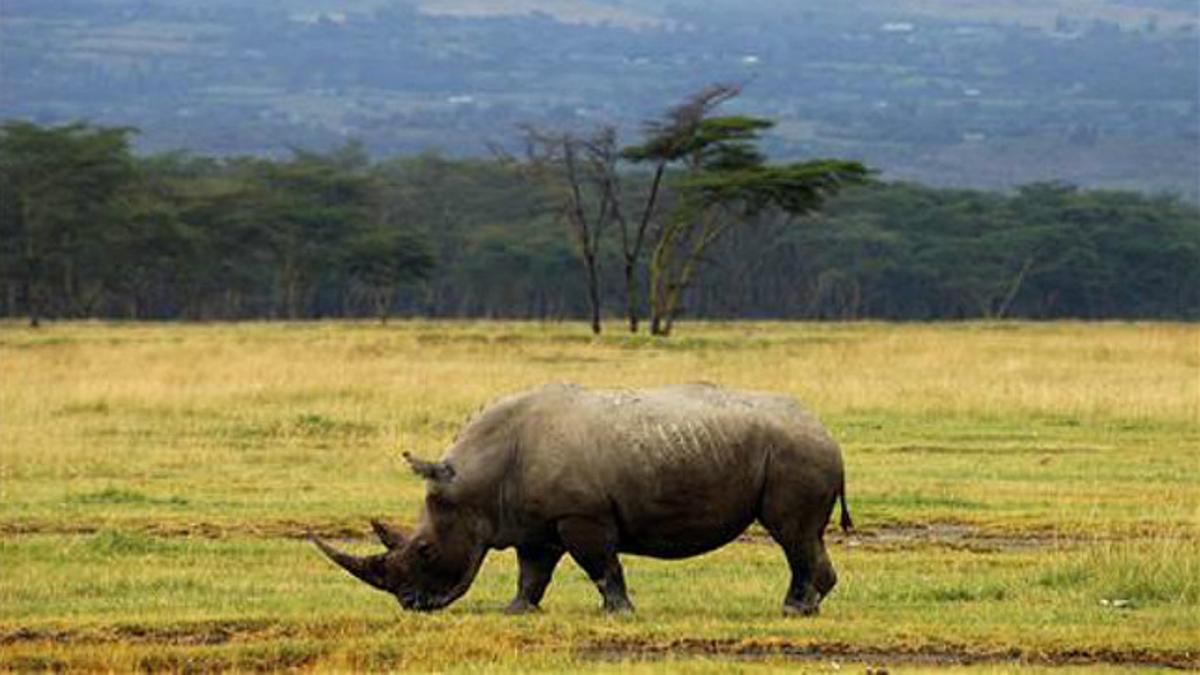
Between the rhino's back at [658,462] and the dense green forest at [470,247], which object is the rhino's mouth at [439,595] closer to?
the rhino's back at [658,462]

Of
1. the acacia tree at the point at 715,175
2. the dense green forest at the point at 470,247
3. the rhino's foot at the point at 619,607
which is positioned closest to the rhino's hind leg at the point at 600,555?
the rhino's foot at the point at 619,607

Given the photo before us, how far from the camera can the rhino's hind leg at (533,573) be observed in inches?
580

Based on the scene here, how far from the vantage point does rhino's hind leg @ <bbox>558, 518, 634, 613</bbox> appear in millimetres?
14422

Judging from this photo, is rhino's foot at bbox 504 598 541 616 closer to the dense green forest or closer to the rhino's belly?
the rhino's belly

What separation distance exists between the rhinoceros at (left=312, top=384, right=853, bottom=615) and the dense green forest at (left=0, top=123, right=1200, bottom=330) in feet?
212

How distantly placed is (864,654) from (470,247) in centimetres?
9367

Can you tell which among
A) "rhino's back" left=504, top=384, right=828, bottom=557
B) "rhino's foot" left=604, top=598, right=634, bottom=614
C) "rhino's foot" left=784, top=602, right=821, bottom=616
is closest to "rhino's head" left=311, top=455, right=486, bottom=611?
"rhino's back" left=504, top=384, right=828, bottom=557

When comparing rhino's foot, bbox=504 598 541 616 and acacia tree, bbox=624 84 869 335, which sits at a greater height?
rhino's foot, bbox=504 598 541 616

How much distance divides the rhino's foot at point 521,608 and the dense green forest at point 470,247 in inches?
2543

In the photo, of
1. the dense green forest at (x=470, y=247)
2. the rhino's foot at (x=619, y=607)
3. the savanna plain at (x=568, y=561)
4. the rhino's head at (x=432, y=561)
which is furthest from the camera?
the dense green forest at (x=470, y=247)

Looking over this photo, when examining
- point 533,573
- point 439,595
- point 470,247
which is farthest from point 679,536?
point 470,247

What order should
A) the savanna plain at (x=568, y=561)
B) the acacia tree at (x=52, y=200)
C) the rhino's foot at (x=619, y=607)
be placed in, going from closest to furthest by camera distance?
the savanna plain at (x=568, y=561), the rhino's foot at (x=619, y=607), the acacia tree at (x=52, y=200)

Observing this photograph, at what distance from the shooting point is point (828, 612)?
48.1 ft

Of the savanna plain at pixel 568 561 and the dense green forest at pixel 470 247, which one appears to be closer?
the savanna plain at pixel 568 561
